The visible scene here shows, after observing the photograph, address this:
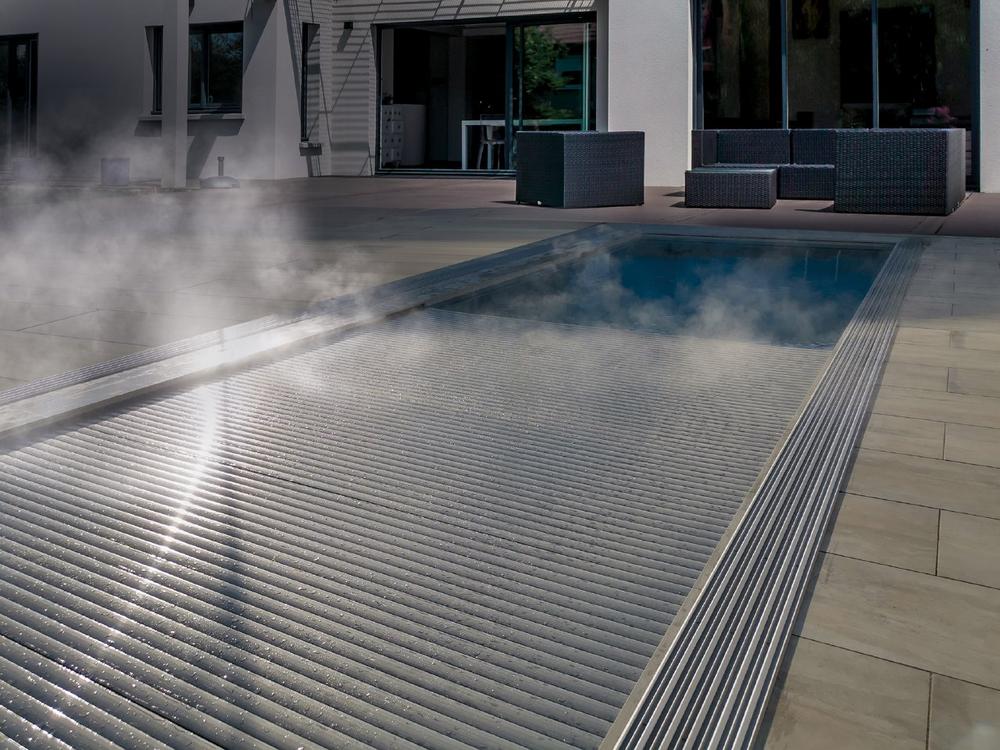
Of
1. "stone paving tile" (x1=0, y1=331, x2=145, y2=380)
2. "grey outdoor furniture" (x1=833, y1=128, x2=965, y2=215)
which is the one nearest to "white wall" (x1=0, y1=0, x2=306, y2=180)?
"grey outdoor furniture" (x1=833, y1=128, x2=965, y2=215)

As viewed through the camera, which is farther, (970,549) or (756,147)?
(756,147)

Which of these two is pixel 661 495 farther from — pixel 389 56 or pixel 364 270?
pixel 389 56

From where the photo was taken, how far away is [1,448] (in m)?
2.19

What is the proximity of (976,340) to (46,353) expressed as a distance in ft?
9.88

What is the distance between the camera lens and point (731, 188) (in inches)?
325

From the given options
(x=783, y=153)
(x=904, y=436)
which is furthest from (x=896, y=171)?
(x=904, y=436)

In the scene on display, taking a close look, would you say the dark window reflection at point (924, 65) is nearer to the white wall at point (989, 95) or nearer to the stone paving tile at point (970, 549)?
the white wall at point (989, 95)

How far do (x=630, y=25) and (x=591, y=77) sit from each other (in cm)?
175

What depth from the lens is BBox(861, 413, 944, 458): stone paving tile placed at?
2184mm

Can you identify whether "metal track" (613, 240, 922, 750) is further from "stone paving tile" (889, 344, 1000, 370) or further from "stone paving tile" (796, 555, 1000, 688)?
"stone paving tile" (889, 344, 1000, 370)

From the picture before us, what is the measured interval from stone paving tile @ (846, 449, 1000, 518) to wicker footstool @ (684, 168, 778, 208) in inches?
251

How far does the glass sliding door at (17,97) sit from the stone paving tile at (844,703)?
54.8 feet

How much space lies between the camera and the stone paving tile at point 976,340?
3.19 m

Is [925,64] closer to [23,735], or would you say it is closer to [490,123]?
[490,123]
